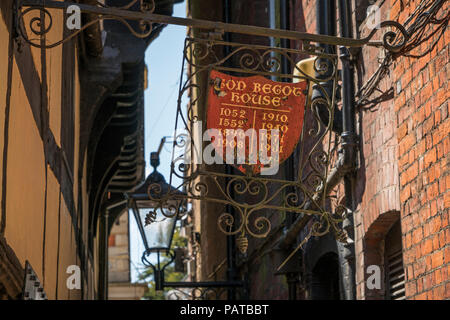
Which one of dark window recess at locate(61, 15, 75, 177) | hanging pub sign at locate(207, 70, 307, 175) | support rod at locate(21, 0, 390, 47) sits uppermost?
dark window recess at locate(61, 15, 75, 177)

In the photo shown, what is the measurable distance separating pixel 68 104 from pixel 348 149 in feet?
8.81

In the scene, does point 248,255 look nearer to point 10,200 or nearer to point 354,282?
point 354,282

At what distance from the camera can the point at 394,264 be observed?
645 centimetres

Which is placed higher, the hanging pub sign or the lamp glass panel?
the lamp glass panel

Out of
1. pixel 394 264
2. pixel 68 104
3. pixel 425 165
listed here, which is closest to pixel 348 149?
pixel 394 264

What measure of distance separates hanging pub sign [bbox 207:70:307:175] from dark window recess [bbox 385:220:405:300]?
5.22ft

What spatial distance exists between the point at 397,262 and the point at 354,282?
0.58 metres

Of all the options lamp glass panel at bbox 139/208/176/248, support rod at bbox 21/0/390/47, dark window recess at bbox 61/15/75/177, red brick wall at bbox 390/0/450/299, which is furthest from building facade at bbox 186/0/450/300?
dark window recess at bbox 61/15/75/177

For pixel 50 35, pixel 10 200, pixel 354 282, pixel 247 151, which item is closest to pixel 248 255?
pixel 354 282

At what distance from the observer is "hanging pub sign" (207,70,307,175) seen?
5.03m

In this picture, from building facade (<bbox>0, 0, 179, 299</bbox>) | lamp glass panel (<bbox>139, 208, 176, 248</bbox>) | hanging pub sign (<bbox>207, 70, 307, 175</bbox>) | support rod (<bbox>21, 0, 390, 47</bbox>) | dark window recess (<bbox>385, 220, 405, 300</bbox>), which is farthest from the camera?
lamp glass panel (<bbox>139, 208, 176, 248</bbox>)

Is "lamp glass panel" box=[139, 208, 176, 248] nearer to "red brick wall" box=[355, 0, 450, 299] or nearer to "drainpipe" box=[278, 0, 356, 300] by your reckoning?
"drainpipe" box=[278, 0, 356, 300]

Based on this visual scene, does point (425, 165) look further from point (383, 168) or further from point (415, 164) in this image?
point (383, 168)

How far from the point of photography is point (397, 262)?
20.9ft
